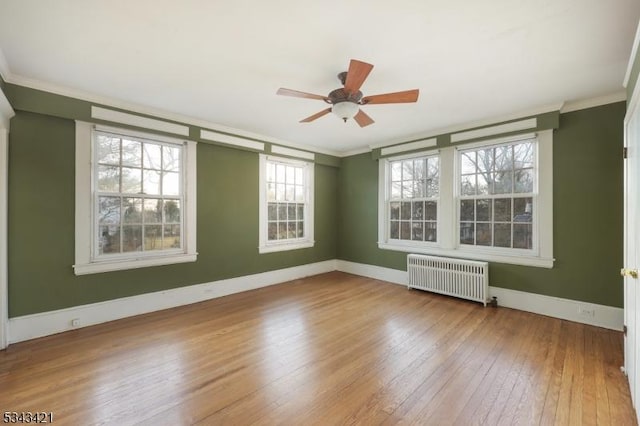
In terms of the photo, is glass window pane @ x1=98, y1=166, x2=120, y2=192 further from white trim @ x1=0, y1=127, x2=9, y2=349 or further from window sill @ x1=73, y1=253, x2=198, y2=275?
window sill @ x1=73, y1=253, x2=198, y2=275

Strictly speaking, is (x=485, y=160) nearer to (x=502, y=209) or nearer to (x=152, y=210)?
(x=502, y=209)

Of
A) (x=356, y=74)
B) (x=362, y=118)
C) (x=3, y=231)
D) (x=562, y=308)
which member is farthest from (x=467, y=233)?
(x=3, y=231)

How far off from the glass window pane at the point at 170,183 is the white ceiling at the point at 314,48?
0.89m

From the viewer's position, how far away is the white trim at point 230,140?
159 inches

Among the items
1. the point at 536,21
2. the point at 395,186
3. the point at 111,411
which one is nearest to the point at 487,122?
the point at 395,186

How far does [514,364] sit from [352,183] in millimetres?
4009

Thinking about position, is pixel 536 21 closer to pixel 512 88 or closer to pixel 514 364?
pixel 512 88

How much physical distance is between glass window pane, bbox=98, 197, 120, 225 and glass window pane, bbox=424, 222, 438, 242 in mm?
4407

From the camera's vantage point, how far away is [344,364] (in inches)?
93.4

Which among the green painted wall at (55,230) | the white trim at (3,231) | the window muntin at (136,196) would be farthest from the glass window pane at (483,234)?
the white trim at (3,231)

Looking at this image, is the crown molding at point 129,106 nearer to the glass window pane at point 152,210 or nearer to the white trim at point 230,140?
the white trim at point 230,140

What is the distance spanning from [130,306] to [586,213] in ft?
18.0

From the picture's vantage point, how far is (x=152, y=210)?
12.1ft

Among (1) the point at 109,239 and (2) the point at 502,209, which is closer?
(1) the point at 109,239
